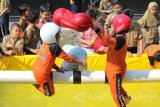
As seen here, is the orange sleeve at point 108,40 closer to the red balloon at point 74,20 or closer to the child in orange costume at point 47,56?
the red balloon at point 74,20

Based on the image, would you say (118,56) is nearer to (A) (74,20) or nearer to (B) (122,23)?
(B) (122,23)

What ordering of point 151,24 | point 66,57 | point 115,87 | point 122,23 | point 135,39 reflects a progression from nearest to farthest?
point 122,23
point 66,57
point 115,87
point 135,39
point 151,24

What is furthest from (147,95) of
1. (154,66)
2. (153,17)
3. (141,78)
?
(141,78)

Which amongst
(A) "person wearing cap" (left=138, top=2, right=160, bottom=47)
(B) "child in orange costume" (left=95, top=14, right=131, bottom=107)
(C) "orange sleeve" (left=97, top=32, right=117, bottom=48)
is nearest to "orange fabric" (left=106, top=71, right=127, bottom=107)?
(B) "child in orange costume" (left=95, top=14, right=131, bottom=107)

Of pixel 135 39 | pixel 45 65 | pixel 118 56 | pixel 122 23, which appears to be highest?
pixel 122 23

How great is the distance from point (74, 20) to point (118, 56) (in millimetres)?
866

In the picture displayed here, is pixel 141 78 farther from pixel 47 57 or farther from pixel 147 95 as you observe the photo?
pixel 147 95

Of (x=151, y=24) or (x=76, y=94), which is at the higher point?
(x=151, y=24)

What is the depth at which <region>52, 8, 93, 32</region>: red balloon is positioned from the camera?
489 cm

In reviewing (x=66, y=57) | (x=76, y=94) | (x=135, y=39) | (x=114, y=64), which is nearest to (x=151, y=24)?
(x=135, y=39)

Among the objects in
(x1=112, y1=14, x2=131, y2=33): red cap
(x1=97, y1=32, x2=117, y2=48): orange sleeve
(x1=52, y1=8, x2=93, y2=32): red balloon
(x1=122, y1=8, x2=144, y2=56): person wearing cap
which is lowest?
(x1=122, y1=8, x2=144, y2=56): person wearing cap

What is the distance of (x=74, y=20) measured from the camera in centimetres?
491

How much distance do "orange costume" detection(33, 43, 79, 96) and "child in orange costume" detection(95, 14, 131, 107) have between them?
0.46 m

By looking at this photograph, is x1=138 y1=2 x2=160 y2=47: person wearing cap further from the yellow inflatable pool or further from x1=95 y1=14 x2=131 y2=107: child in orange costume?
x1=95 y1=14 x2=131 y2=107: child in orange costume
